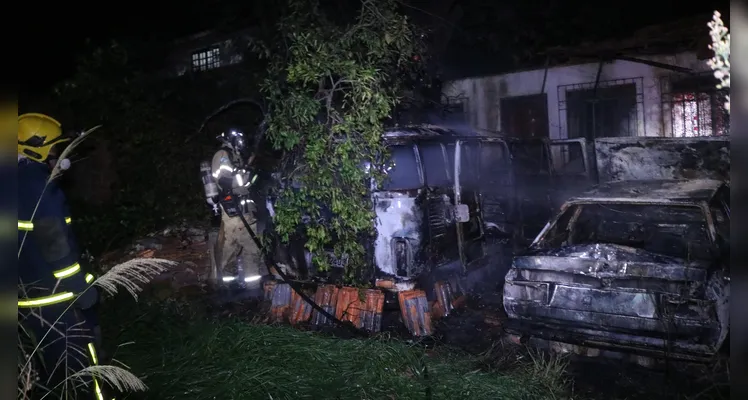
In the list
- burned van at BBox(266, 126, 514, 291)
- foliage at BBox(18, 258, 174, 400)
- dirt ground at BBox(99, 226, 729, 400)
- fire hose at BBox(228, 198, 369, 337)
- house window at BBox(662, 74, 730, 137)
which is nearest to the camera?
foliage at BBox(18, 258, 174, 400)

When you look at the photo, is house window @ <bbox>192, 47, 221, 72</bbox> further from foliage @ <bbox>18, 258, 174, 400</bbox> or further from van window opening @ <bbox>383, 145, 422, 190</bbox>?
foliage @ <bbox>18, 258, 174, 400</bbox>

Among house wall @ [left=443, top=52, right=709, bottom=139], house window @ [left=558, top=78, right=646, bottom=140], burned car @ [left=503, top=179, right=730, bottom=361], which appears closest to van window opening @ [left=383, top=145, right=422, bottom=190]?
burned car @ [left=503, top=179, right=730, bottom=361]

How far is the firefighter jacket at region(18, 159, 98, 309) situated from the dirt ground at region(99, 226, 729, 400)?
298 centimetres

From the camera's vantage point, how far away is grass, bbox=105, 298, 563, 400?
3.82 m

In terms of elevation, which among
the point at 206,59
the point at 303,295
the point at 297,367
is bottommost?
the point at 297,367

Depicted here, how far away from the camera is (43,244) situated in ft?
9.88

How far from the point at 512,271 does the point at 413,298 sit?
1187 mm

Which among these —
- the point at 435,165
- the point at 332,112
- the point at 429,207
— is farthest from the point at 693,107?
the point at 332,112

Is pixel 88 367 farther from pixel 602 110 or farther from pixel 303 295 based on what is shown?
pixel 602 110

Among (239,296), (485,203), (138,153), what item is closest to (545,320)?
(485,203)

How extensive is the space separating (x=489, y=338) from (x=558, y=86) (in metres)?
7.59

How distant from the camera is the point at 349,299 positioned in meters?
5.56

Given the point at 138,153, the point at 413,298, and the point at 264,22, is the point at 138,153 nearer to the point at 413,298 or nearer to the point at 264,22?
the point at 264,22

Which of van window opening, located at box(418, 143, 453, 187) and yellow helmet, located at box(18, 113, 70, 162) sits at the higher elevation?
yellow helmet, located at box(18, 113, 70, 162)
